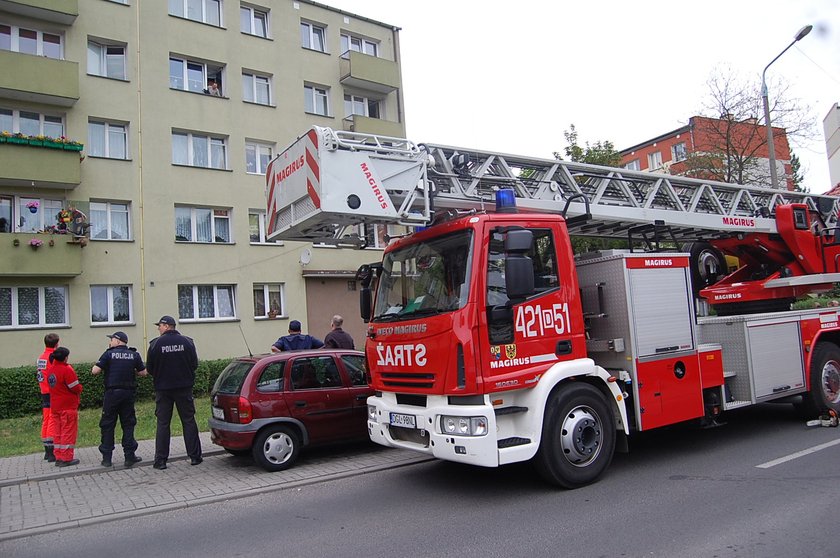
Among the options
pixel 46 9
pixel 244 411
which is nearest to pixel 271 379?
pixel 244 411

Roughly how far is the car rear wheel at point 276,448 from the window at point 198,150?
601 inches

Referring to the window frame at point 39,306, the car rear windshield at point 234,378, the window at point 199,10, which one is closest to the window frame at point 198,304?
the window frame at point 39,306

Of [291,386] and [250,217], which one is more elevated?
[250,217]

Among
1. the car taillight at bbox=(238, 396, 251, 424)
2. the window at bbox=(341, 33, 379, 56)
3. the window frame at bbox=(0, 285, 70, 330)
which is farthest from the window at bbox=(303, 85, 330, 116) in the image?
the car taillight at bbox=(238, 396, 251, 424)

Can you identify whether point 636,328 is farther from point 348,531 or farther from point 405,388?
point 348,531

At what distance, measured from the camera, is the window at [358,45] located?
84.6 ft

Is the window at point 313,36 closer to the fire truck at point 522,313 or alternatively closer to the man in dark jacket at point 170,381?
the man in dark jacket at point 170,381

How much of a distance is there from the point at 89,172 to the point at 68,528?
15.8 meters

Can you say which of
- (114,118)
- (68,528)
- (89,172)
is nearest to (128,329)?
(89,172)

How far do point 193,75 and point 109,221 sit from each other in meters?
6.11

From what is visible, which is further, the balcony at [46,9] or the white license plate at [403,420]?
the balcony at [46,9]

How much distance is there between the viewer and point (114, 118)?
776 inches

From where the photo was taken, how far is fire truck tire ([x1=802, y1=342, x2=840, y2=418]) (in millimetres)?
8852

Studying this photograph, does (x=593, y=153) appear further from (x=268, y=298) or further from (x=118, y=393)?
(x=118, y=393)
